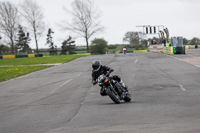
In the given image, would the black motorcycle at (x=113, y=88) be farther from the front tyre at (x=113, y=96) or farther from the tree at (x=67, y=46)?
the tree at (x=67, y=46)

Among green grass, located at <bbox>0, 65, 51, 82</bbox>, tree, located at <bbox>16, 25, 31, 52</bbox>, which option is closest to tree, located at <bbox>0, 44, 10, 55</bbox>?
tree, located at <bbox>16, 25, 31, 52</bbox>

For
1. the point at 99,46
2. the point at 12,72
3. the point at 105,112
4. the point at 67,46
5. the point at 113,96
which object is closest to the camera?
the point at 105,112

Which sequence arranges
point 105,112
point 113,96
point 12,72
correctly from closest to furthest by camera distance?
point 105,112
point 113,96
point 12,72

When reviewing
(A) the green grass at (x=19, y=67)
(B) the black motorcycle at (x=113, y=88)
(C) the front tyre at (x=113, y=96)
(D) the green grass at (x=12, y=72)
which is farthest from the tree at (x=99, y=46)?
(C) the front tyre at (x=113, y=96)

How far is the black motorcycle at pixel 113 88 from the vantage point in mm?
10630

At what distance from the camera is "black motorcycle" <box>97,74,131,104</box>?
10.6m

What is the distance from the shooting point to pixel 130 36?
16912 centimetres

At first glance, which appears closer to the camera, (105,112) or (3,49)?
(105,112)

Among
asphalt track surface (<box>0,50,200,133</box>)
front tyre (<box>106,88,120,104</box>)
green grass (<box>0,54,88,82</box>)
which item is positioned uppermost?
front tyre (<box>106,88,120,104</box>)

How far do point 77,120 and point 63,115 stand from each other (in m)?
1.01

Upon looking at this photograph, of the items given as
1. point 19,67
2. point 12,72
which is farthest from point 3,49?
point 12,72

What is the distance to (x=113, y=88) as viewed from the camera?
1084cm

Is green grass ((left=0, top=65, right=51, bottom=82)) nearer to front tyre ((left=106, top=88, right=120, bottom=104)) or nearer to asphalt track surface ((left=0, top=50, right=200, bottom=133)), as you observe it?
asphalt track surface ((left=0, top=50, right=200, bottom=133))

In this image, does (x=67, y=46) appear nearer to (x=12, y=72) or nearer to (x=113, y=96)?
(x=12, y=72)
